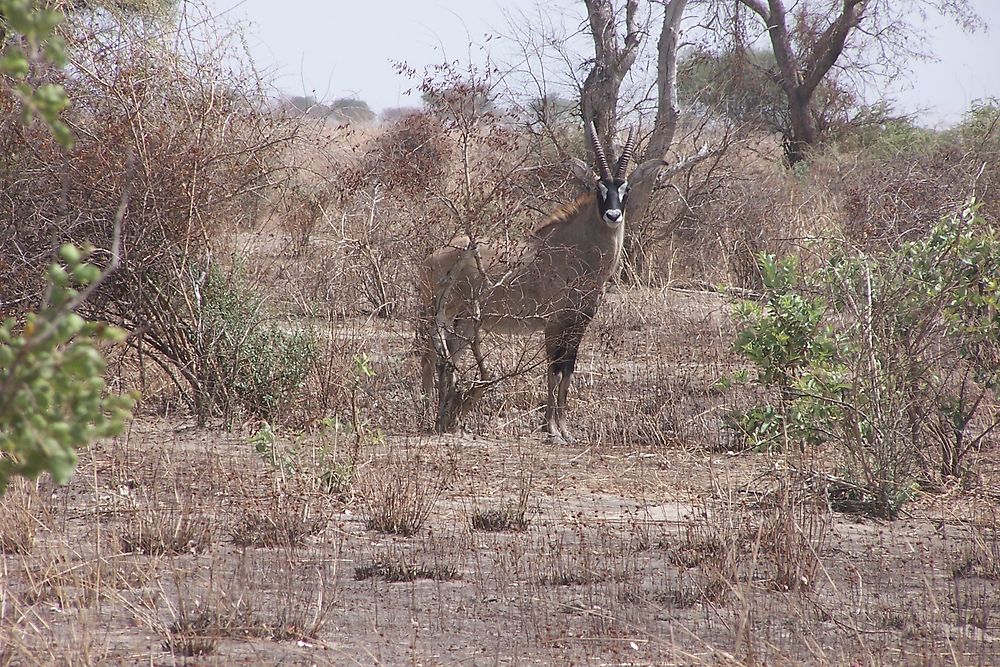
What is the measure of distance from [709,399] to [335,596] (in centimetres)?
609

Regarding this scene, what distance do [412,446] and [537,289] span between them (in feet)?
8.42

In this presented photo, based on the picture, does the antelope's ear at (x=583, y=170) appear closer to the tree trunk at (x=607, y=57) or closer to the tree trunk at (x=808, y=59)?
the tree trunk at (x=607, y=57)

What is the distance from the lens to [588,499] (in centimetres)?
724

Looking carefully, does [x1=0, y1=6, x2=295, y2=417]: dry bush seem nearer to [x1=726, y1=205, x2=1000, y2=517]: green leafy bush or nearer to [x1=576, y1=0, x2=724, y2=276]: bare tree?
[x1=726, y1=205, x2=1000, y2=517]: green leafy bush

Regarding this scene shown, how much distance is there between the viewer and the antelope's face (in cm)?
1006

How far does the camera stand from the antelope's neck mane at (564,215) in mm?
10492

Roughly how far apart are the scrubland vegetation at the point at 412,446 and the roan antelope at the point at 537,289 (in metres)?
0.25

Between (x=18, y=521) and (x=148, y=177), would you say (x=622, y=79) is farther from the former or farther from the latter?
(x=18, y=521)

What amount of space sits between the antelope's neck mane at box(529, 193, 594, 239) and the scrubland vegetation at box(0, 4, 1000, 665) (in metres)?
0.88

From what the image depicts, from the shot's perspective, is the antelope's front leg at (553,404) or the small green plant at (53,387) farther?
the antelope's front leg at (553,404)

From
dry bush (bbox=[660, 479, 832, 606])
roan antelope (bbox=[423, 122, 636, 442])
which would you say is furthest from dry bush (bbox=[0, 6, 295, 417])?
dry bush (bbox=[660, 479, 832, 606])

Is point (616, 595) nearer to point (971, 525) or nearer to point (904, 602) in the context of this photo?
point (904, 602)

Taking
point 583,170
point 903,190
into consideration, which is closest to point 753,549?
point 583,170

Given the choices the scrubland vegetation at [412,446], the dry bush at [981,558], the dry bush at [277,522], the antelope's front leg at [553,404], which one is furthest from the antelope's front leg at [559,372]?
the dry bush at [981,558]
